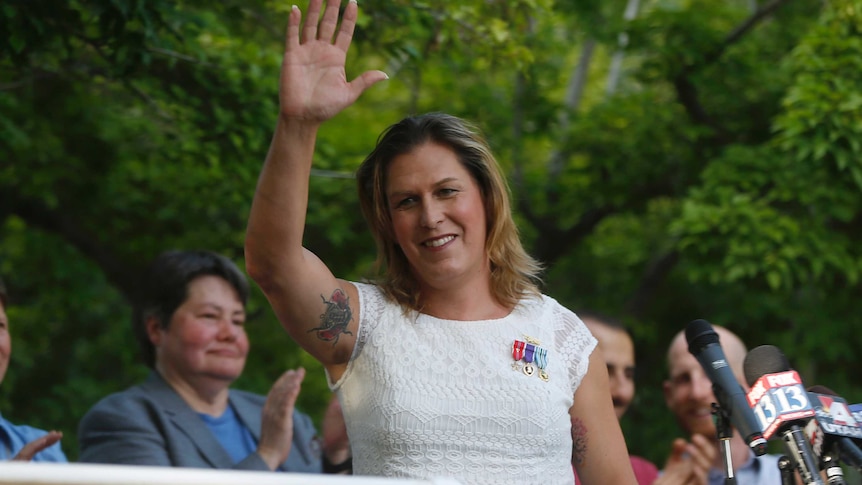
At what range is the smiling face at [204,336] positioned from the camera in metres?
4.11

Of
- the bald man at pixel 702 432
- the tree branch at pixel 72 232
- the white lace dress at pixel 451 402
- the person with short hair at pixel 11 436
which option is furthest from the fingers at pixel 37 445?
the tree branch at pixel 72 232

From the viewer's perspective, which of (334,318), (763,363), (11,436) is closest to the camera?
(763,363)

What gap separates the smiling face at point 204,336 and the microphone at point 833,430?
98.4 inches

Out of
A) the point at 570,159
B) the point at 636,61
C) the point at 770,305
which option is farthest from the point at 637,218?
the point at 636,61

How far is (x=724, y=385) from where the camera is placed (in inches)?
89.0

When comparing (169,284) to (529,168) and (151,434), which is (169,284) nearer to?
(151,434)

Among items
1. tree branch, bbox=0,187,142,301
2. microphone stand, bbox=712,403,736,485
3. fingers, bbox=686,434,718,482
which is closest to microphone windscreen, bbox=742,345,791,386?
microphone stand, bbox=712,403,736,485

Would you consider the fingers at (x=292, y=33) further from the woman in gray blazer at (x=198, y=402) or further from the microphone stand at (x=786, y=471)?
the woman in gray blazer at (x=198, y=402)

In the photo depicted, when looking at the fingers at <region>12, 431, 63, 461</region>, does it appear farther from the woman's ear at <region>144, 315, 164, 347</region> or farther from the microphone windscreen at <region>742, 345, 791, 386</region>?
the microphone windscreen at <region>742, 345, 791, 386</region>

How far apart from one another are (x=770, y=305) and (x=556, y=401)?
4.16m

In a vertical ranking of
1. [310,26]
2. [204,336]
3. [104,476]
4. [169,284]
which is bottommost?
[104,476]

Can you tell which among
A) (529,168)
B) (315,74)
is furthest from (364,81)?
(529,168)

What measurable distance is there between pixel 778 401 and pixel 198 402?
260 cm

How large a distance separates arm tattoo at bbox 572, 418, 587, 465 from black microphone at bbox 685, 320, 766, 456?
355 mm
